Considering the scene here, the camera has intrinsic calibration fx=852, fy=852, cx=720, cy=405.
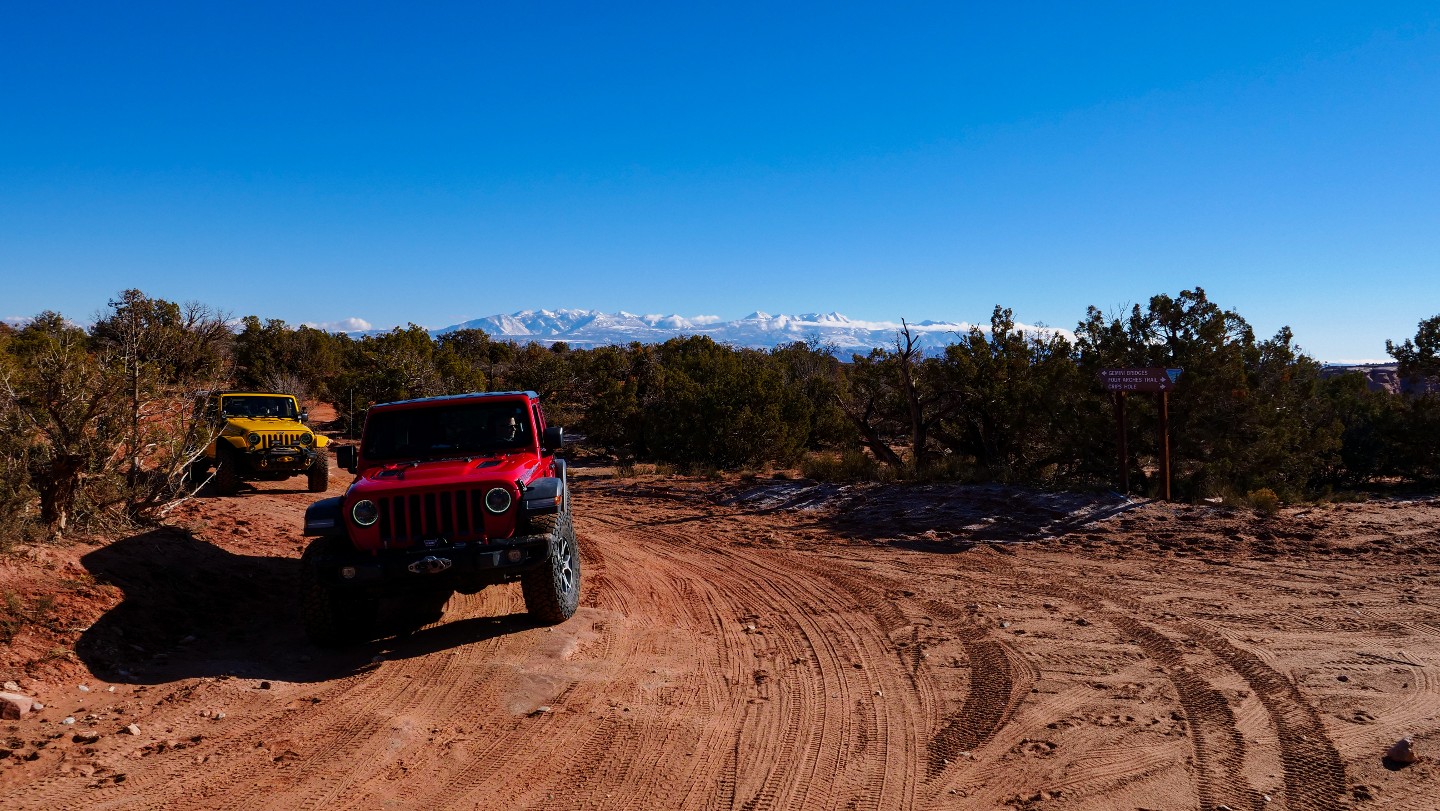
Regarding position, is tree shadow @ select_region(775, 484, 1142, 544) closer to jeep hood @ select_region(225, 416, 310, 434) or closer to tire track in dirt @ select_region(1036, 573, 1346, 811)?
tire track in dirt @ select_region(1036, 573, 1346, 811)

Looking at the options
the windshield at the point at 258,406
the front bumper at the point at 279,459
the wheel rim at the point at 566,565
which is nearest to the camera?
the wheel rim at the point at 566,565

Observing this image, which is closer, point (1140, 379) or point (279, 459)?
point (1140, 379)

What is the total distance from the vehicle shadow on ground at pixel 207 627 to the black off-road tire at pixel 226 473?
18.6ft

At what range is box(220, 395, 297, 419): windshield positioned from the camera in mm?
15005

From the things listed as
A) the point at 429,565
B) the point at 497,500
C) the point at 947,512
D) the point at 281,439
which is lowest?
the point at 947,512

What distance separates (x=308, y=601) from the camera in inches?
247

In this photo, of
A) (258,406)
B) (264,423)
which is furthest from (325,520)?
(258,406)

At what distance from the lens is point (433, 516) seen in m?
6.30

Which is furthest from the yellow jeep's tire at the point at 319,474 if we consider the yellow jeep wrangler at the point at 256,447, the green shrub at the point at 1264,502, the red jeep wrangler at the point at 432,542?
the green shrub at the point at 1264,502

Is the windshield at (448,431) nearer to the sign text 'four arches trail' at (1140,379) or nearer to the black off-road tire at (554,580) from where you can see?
the black off-road tire at (554,580)

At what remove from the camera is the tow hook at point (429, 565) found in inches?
236

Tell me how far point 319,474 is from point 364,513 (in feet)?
31.4

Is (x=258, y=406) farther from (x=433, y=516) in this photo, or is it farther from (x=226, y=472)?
(x=433, y=516)

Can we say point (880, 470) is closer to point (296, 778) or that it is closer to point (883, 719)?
point (883, 719)
